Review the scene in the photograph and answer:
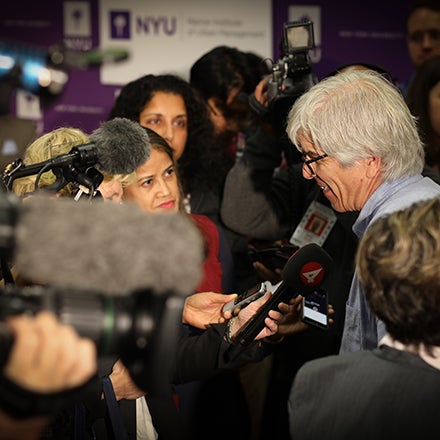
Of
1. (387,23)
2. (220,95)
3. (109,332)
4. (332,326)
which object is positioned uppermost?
(387,23)

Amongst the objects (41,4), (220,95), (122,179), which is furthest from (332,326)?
(41,4)

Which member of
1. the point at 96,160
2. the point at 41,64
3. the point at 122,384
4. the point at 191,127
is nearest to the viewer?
the point at 41,64

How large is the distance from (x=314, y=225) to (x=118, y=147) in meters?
1.18

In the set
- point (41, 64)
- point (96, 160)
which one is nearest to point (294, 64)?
point (96, 160)

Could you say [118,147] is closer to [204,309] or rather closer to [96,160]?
[96,160]

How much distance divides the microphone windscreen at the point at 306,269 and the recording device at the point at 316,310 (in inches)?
11.5

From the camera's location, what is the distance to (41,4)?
465 cm

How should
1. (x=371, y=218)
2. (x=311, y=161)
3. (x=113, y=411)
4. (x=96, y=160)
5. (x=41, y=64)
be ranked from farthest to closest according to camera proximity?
1. (x=311, y=161)
2. (x=371, y=218)
3. (x=113, y=411)
4. (x=96, y=160)
5. (x=41, y=64)

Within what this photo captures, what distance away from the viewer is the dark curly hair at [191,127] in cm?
299

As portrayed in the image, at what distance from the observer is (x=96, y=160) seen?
1622 mm

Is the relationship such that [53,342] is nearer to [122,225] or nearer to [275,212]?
[122,225]

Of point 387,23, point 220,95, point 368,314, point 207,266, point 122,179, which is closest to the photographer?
point 368,314

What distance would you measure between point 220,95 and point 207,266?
1.13 metres

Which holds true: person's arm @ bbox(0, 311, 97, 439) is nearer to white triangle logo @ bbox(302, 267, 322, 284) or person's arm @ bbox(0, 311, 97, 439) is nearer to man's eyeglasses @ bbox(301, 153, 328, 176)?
white triangle logo @ bbox(302, 267, 322, 284)
